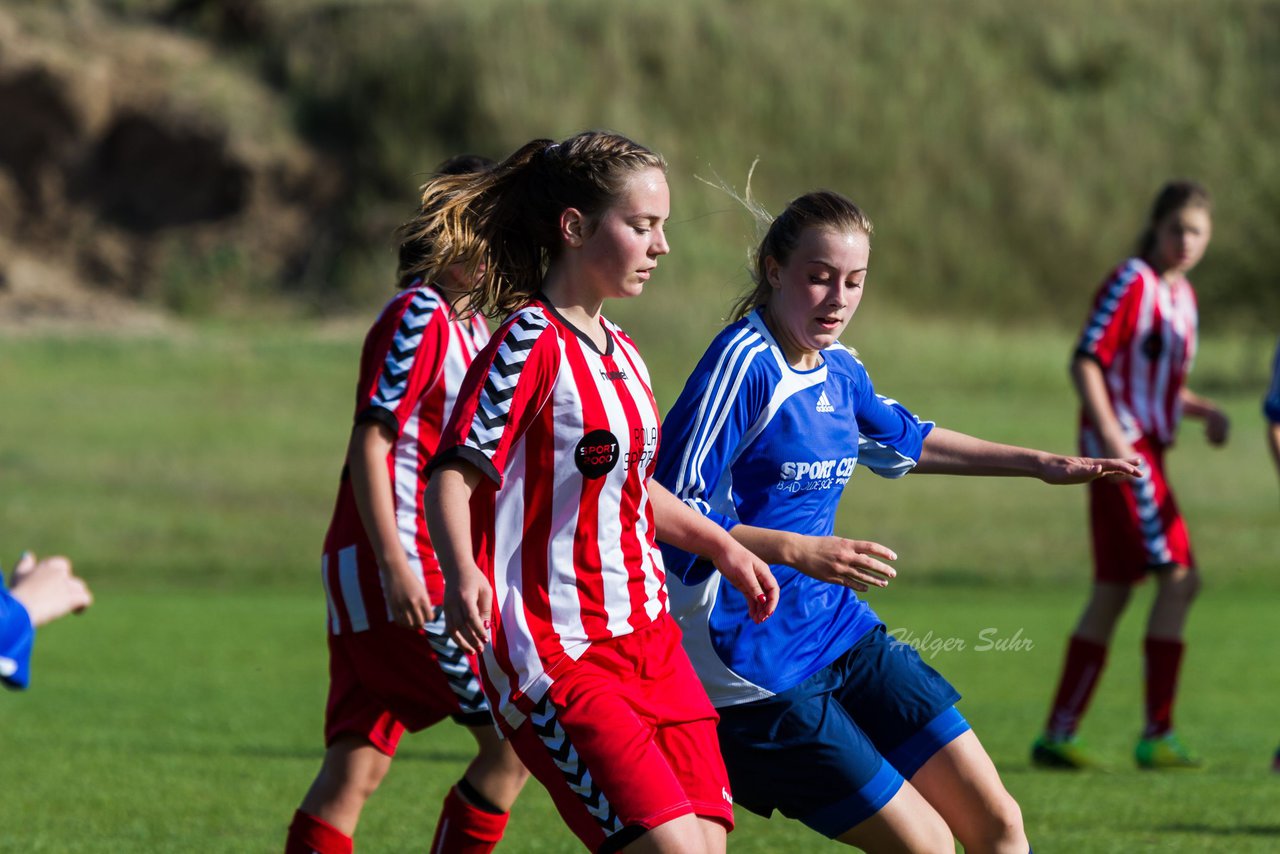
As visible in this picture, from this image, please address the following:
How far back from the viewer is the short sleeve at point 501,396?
3469mm

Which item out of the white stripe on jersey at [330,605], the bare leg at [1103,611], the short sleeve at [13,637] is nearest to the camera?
the short sleeve at [13,637]

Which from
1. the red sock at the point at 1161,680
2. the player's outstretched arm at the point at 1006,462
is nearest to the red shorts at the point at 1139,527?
the red sock at the point at 1161,680

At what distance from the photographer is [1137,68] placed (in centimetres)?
4297

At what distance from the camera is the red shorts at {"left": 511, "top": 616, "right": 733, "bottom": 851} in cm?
340

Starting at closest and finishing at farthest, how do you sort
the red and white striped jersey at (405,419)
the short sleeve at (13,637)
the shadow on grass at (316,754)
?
the short sleeve at (13,637) → the red and white striped jersey at (405,419) → the shadow on grass at (316,754)

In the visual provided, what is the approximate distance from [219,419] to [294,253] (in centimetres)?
1333

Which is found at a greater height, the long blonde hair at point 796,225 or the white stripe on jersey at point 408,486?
the long blonde hair at point 796,225

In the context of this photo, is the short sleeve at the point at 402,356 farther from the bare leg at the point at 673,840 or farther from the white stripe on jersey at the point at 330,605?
the bare leg at the point at 673,840

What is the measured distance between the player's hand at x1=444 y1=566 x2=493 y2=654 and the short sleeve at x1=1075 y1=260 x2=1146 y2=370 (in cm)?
449

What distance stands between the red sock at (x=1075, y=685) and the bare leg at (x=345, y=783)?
3514mm

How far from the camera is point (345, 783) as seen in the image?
4602mm

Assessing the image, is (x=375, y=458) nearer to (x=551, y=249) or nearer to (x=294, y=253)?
(x=551, y=249)

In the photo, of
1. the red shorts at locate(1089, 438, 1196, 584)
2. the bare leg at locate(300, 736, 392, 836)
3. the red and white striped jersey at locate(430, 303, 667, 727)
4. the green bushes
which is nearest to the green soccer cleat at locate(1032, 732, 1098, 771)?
the red shorts at locate(1089, 438, 1196, 584)

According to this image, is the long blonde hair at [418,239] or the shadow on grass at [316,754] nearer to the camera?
the long blonde hair at [418,239]
